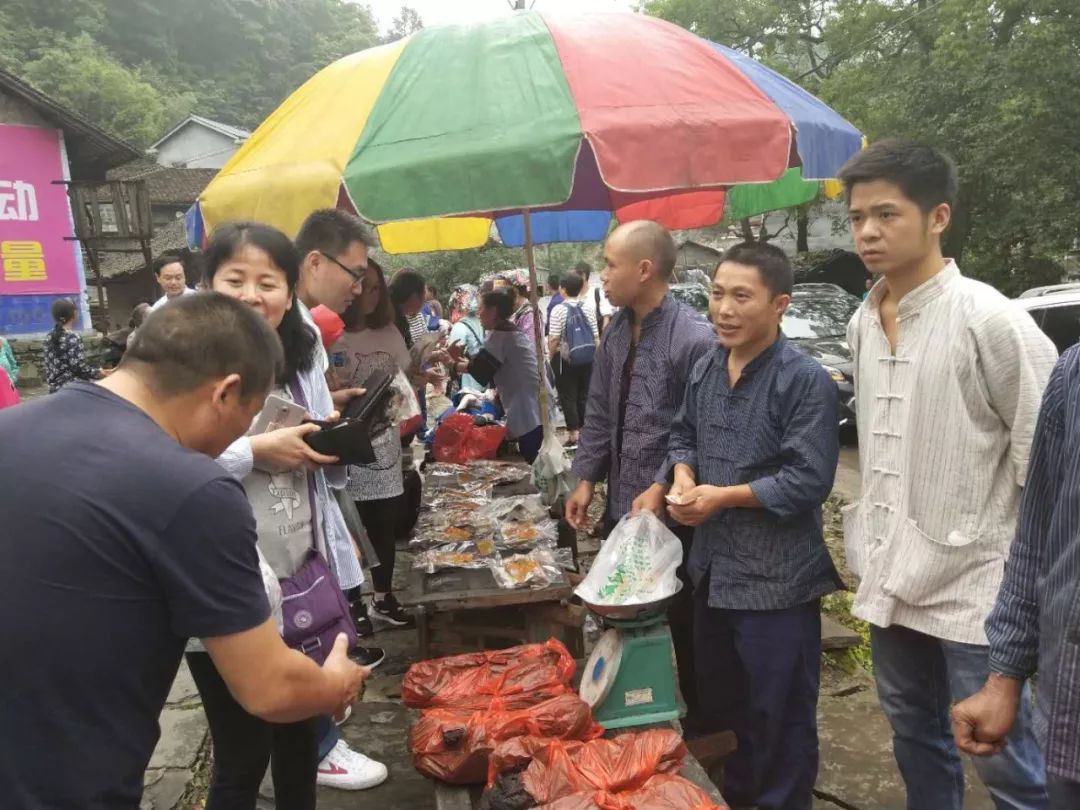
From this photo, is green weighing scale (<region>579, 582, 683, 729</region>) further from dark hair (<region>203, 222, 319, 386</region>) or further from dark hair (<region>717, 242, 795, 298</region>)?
dark hair (<region>203, 222, 319, 386</region>)

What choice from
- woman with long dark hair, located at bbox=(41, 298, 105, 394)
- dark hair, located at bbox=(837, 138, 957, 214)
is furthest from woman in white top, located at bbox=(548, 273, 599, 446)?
dark hair, located at bbox=(837, 138, 957, 214)

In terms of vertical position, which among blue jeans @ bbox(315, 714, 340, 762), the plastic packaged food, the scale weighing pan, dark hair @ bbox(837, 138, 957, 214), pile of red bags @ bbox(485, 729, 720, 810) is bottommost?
blue jeans @ bbox(315, 714, 340, 762)

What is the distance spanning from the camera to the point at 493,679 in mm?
2477

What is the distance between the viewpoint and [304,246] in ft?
8.84

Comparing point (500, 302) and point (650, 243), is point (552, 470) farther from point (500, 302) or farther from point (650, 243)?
point (500, 302)

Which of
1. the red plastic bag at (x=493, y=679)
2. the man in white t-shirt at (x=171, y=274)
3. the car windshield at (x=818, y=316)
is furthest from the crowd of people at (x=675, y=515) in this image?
the car windshield at (x=818, y=316)

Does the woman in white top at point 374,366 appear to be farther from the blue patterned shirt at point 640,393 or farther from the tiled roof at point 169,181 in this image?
the tiled roof at point 169,181

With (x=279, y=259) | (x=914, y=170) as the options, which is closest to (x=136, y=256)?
(x=279, y=259)

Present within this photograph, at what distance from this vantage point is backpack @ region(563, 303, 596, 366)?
26.7 feet

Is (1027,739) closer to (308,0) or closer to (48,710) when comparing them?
(48,710)

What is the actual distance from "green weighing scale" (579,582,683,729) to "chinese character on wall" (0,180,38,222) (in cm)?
1792

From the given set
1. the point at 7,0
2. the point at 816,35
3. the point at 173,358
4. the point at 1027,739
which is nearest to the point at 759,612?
the point at 1027,739

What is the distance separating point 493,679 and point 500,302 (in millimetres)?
3786

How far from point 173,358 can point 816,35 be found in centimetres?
2262
